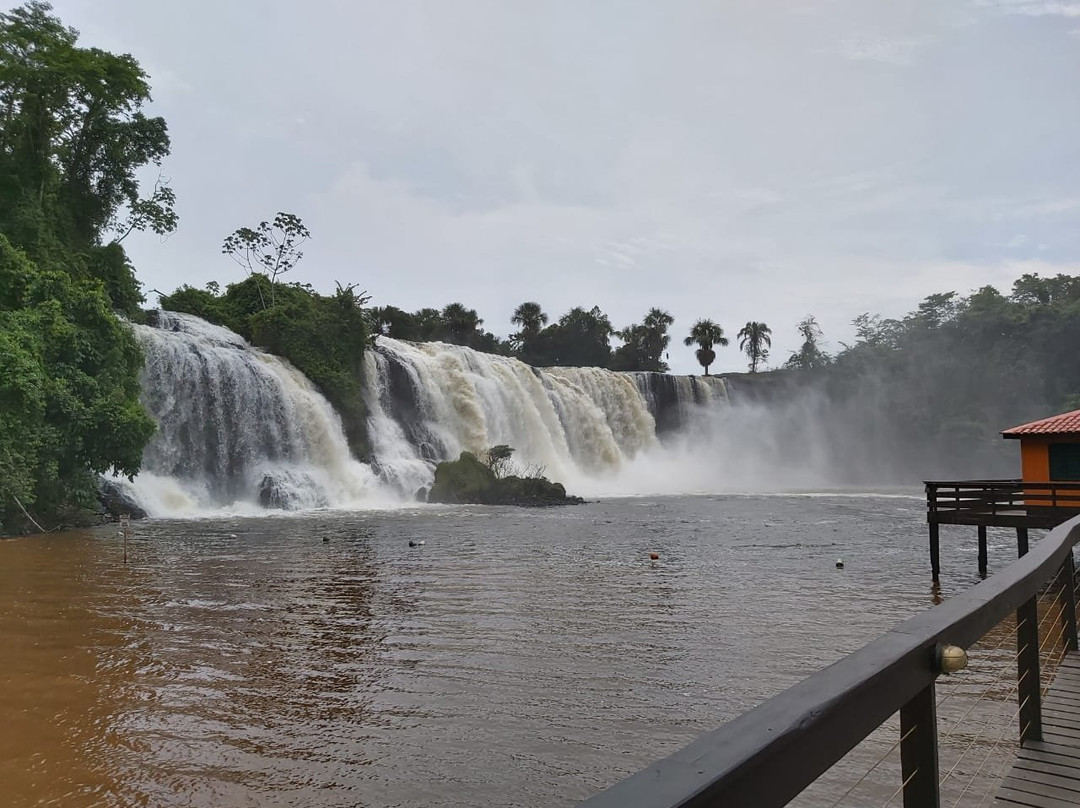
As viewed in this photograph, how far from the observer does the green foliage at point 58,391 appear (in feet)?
59.4


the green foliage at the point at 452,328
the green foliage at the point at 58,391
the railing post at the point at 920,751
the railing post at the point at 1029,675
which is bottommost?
the railing post at the point at 1029,675

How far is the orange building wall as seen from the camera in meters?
15.6

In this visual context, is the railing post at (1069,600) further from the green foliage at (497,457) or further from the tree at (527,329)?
the tree at (527,329)

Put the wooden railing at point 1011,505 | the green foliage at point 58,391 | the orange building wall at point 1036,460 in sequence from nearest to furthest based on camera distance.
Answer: the wooden railing at point 1011,505, the orange building wall at point 1036,460, the green foliage at point 58,391

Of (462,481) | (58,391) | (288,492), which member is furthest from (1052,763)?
(462,481)

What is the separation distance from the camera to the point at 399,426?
3444 cm

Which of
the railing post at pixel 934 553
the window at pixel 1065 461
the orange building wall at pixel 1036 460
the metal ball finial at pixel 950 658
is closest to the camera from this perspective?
the metal ball finial at pixel 950 658

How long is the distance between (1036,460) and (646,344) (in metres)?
61.4

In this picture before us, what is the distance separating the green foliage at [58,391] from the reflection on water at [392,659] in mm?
3040

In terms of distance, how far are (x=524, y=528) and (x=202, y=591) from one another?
10.7 m

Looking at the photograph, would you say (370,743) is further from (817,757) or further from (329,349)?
(329,349)

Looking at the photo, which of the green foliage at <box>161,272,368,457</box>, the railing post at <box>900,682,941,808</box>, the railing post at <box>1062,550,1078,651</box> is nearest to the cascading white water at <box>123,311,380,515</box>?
the green foliage at <box>161,272,368,457</box>

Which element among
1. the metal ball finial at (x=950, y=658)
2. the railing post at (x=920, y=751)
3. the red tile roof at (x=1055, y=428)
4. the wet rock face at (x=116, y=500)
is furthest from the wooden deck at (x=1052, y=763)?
the wet rock face at (x=116, y=500)

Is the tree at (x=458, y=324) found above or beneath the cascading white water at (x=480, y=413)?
above
